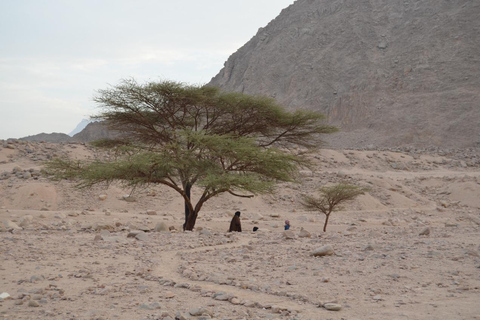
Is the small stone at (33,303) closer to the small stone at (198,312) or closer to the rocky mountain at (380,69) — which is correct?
the small stone at (198,312)

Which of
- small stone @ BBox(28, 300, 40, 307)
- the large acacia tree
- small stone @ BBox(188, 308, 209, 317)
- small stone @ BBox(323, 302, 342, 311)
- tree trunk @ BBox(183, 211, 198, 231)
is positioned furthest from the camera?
tree trunk @ BBox(183, 211, 198, 231)

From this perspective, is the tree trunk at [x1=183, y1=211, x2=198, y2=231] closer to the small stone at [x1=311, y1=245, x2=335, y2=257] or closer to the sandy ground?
the sandy ground

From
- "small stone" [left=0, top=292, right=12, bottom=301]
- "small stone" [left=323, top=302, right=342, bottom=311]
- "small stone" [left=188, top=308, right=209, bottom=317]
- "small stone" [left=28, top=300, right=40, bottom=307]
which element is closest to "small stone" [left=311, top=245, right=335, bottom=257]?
"small stone" [left=323, top=302, right=342, bottom=311]

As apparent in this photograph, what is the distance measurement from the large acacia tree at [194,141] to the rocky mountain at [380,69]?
3986cm

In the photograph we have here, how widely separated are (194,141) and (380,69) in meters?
54.5

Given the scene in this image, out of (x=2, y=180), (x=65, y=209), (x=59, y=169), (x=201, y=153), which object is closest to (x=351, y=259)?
(x=201, y=153)

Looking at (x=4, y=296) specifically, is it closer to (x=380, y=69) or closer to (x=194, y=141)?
(x=194, y=141)

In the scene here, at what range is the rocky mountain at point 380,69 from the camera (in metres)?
55.4

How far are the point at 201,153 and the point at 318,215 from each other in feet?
27.3

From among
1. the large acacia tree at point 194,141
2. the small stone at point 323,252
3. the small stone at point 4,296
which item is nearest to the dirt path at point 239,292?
the small stone at point 4,296

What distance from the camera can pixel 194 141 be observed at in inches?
534

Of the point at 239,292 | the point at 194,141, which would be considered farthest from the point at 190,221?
the point at 239,292

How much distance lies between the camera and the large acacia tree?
13.4 meters

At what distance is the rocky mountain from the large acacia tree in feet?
131
